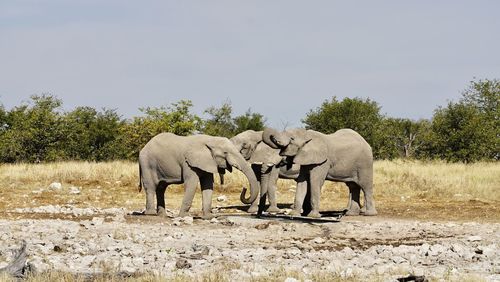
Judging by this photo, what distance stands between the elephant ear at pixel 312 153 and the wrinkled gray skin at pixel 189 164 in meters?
1.38

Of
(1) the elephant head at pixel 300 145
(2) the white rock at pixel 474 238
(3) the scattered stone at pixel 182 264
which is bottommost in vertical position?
(3) the scattered stone at pixel 182 264

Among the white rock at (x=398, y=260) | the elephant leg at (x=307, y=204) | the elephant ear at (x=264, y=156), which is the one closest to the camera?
the white rock at (x=398, y=260)

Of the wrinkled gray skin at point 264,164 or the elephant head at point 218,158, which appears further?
the wrinkled gray skin at point 264,164

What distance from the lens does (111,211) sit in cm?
2508

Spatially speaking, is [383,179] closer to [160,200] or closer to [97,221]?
[160,200]

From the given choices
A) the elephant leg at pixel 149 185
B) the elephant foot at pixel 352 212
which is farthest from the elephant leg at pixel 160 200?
the elephant foot at pixel 352 212

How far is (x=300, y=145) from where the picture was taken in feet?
75.6

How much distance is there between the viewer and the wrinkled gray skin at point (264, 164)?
25.8 m

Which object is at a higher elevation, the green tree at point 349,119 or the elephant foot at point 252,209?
the green tree at point 349,119

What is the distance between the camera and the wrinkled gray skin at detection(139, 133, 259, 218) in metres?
22.3

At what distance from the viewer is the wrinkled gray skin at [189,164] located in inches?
879

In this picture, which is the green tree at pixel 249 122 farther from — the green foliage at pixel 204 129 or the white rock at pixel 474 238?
the white rock at pixel 474 238

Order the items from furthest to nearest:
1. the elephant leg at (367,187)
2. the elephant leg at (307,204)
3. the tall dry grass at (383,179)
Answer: the tall dry grass at (383,179) < the elephant leg at (307,204) < the elephant leg at (367,187)

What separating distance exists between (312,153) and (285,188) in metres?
10.5
